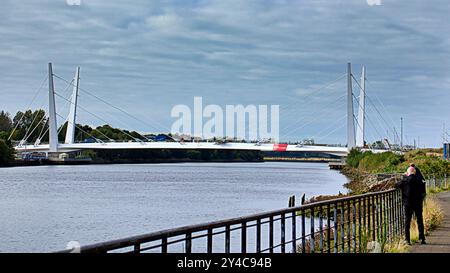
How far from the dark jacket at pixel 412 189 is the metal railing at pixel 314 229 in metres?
0.73

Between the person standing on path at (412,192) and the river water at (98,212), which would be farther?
the river water at (98,212)

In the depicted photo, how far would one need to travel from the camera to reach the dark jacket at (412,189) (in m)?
16.1

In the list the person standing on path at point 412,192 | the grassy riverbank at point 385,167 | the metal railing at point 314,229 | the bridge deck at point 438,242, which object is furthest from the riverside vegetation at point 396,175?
the person standing on path at point 412,192

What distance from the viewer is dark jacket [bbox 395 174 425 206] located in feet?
52.9

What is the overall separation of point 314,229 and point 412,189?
267 centimetres

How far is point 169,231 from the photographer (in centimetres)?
698

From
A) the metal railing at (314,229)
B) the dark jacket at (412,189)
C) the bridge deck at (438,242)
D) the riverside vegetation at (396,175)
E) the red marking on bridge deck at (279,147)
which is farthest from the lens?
the red marking on bridge deck at (279,147)

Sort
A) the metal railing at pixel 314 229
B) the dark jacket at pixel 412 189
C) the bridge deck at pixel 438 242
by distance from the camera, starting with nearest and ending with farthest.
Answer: the metal railing at pixel 314 229
the bridge deck at pixel 438 242
the dark jacket at pixel 412 189

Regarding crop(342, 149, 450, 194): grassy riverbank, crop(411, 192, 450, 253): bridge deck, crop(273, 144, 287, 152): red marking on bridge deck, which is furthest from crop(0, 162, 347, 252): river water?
crop(273, 144, 287, 152): red marking on bridge deck

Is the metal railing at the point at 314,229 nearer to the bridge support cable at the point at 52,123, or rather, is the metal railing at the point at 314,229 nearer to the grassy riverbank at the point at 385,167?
the grassy riverbank at the point at 385,167
